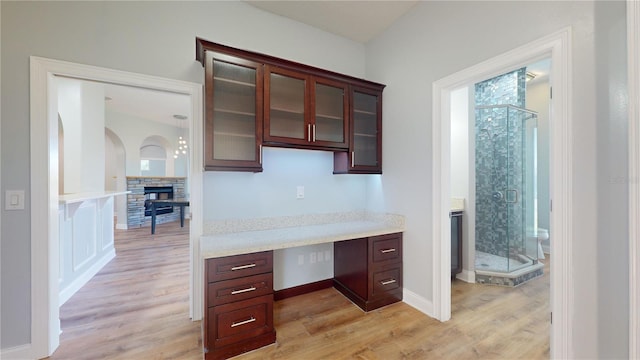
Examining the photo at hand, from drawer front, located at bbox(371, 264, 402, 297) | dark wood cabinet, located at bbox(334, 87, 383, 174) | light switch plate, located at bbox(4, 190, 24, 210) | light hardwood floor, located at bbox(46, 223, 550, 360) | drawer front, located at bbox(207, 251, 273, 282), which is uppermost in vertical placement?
dark wood cabinet, located at bbox(334, 87, 383, 174)

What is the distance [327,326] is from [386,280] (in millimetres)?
735

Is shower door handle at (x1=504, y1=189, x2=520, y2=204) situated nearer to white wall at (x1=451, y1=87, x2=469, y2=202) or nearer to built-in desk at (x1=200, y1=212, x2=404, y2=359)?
white wall at (x1=451, y1=87, x2=469, y2=202)

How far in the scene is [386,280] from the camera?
8.04ft

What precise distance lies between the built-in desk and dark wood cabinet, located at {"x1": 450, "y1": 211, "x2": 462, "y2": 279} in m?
0.93

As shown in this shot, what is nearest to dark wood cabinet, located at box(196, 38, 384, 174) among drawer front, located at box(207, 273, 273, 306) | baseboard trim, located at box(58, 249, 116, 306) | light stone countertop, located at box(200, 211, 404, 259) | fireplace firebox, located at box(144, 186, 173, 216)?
light stone countertop, located at box(200, 211, 404, 259)

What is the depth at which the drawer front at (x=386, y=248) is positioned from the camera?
2.38 meters

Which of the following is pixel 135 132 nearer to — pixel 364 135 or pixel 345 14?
pixel 345 14

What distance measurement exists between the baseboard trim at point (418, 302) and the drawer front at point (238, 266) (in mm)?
1509

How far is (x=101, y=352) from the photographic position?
1816 mm

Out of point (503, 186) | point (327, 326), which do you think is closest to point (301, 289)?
point (327, 326)

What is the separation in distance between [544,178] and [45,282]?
21.3ft

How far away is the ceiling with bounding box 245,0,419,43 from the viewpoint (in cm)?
237

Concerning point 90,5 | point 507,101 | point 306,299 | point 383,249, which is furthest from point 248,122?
point 507,101

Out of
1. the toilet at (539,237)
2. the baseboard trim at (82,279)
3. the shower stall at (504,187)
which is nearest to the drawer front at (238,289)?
the baseboard trim at (82,279)
